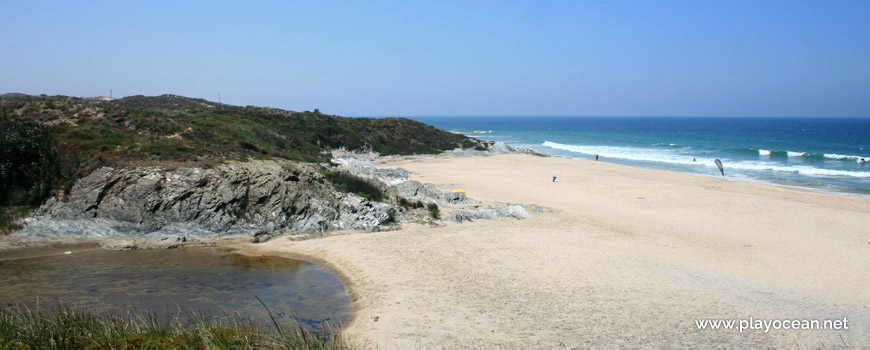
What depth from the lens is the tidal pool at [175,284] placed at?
8312 millimetres

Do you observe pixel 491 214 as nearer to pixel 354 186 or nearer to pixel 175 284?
pixel 354 186

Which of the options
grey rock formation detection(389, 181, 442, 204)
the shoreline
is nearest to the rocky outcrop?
the shoreline

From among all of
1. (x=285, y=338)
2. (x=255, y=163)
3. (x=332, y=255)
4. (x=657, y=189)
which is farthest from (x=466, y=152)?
(x=285, y=338)

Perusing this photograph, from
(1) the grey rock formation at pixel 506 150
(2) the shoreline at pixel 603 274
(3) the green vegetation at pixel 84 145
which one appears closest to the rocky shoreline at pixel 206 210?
(3) the green vegetation at pixel 84 145

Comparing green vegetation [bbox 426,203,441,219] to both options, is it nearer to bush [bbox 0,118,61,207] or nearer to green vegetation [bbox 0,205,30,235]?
bush [bbox 0,118,61,207]

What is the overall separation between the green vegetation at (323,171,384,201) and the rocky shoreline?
1.81 ft

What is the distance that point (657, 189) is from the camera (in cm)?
2367

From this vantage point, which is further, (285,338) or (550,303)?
(550,303)

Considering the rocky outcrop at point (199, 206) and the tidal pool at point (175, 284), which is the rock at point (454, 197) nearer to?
the rocky outcrop at point (199, 206)

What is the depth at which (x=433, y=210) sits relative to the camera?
55.3 feet

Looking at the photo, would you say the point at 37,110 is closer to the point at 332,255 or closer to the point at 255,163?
the point at 255,163

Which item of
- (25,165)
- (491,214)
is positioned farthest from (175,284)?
(491,214)

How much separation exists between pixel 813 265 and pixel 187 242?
51.8 feet

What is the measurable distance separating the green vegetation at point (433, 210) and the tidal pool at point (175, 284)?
19.2 ft
